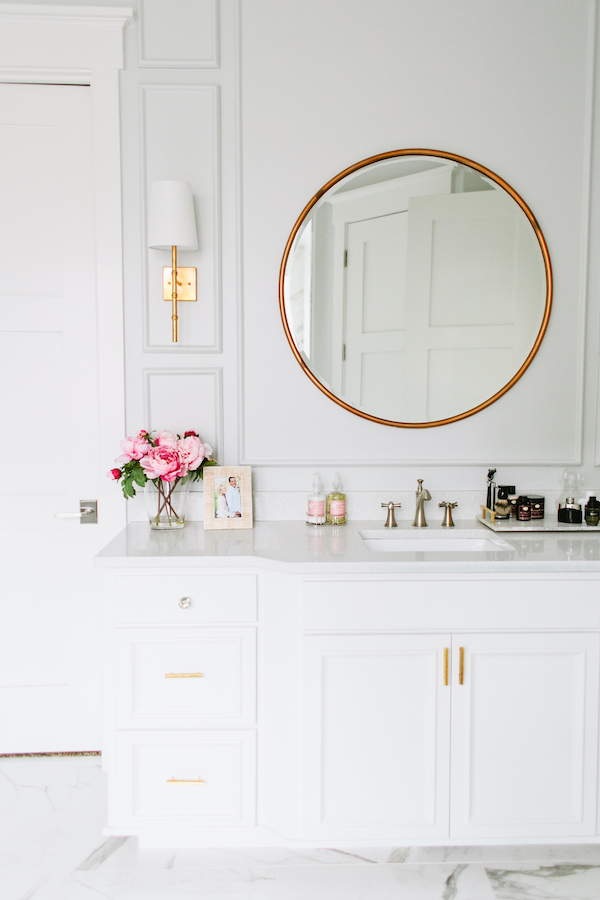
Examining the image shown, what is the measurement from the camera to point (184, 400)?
2426 mm

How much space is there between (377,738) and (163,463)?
1.02 meters

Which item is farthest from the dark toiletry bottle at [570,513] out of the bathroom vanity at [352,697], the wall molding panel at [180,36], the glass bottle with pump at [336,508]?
the wall molding panel at [180,36]

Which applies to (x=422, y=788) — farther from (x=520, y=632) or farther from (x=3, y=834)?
(x=3, y=834)

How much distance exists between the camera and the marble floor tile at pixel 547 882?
6.07ft

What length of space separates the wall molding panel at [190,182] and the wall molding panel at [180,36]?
0.08m

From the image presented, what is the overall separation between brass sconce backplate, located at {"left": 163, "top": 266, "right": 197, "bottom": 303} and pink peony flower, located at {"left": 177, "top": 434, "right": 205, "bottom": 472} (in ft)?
1.65

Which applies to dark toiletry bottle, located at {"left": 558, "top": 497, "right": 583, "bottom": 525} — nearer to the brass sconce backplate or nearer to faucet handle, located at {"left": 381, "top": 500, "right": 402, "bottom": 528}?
faucet handle, located at {"left": 381, "top": 500, "right": 402, "bottom": 528}

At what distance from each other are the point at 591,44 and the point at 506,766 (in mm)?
2316

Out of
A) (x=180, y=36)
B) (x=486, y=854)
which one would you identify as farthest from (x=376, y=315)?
(x=486, y=854)

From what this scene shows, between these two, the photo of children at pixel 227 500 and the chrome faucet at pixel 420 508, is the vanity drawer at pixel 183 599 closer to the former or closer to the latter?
the photo of children at pixel 227 500

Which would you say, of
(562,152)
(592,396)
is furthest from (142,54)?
(592,396)

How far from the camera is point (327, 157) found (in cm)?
236

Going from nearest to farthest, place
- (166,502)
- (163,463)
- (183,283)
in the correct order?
(163,463), (166,502), (183,283)

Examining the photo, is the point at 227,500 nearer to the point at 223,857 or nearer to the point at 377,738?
Result: the point at 377,738
